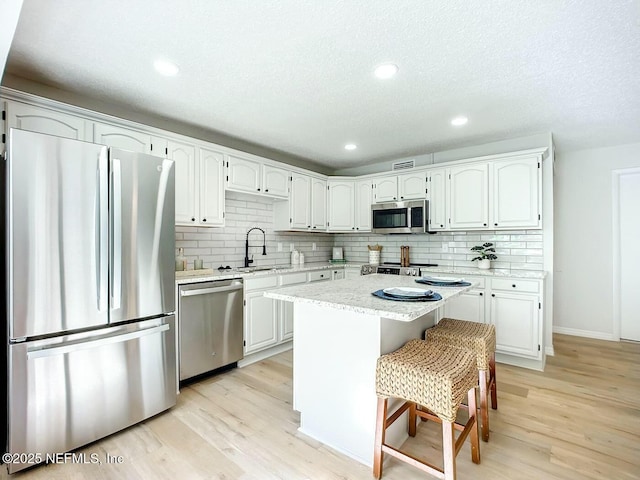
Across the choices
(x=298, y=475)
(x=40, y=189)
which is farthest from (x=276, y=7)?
(x=298, y=475)

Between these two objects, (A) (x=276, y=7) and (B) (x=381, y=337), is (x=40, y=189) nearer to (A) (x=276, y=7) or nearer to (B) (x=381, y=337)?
(A) (x=276, y=7)

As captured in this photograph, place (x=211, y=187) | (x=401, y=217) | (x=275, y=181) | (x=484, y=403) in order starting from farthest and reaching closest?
1. (x=401, y=217)
2. (x=275, y=181)
3. (x=211, y=187)
4. (x=484, y=403)

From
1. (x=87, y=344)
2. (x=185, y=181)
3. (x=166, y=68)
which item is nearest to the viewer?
(x=87, y=344)

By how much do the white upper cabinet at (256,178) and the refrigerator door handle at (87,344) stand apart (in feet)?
5.54

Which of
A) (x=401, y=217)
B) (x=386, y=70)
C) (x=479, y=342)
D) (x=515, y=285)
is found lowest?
(x=479, y=342)

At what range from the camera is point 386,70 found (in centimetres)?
218

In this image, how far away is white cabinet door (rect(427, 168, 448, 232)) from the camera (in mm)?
3963

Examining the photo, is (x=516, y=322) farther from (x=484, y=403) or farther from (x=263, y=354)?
(x=263, y=354)

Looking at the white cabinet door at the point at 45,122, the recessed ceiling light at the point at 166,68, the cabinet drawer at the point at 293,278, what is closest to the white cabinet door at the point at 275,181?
the cabinet drawer at the point at 293,278

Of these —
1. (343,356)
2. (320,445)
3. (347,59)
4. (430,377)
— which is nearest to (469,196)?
(347,59)

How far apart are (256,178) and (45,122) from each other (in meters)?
1.88

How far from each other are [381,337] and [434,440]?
34.5 inches

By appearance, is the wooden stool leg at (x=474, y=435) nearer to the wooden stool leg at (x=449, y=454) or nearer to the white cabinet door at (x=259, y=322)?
the wooden stool leg at (x=449, y=454)

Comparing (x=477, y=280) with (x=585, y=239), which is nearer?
(x=477, y=280)
